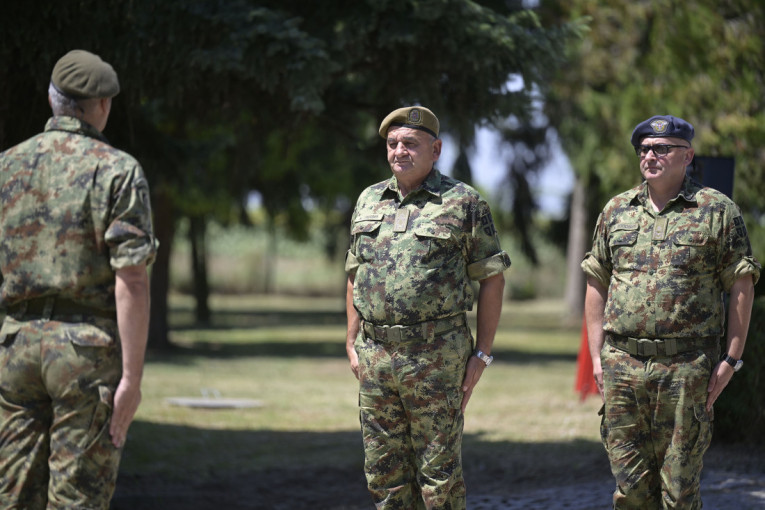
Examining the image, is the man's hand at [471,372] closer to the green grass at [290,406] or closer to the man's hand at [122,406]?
the man's hand at [122,406]

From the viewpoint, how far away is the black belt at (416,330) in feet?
14.8

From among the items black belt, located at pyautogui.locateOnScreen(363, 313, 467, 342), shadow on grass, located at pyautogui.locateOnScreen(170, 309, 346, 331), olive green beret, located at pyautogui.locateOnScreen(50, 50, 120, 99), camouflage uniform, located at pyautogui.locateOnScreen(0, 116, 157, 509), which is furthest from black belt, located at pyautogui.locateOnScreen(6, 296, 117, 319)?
shadow on grass, located at pyautogui.locateOnScreen(170, 309, 346, 331)

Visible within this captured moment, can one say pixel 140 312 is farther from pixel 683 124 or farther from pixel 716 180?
pixel 716 180

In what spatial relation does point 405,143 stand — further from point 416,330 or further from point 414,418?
point 414,418

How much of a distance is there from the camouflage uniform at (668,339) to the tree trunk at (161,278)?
13591 mm

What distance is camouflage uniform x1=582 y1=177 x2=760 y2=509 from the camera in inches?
179

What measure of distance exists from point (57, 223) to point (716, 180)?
516 cm

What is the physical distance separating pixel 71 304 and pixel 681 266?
276cm

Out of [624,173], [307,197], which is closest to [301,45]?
[624,173]

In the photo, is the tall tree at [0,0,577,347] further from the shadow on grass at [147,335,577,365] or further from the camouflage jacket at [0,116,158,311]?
the shadow on grass at [147,335,577,365]

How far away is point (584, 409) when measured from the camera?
1101 cm

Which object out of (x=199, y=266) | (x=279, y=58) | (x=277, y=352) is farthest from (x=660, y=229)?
(x=199, y=266)

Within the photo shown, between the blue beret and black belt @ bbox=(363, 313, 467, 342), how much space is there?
1269mm

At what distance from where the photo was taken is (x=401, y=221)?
15.2 ft
